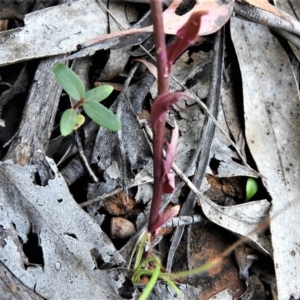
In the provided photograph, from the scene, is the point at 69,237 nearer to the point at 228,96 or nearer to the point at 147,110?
the point at 147,110

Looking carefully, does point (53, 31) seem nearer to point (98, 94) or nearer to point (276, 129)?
point (98, 94)

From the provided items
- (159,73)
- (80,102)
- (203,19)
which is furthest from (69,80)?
(203,19)

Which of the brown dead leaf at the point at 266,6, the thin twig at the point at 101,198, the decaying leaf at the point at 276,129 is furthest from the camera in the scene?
the brown dead leaf at the point at 266,6

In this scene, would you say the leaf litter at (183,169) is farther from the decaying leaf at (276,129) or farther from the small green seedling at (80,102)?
the small green seedling at (80,102)

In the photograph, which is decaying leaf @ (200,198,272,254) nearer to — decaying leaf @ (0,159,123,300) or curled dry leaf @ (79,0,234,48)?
decaying leaf @ (0,159,123,300)

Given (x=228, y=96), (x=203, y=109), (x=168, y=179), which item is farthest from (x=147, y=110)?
(x=168, y=179)

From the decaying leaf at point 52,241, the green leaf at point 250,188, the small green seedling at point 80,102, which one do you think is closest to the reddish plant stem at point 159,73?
the small green seedling at point 80,102

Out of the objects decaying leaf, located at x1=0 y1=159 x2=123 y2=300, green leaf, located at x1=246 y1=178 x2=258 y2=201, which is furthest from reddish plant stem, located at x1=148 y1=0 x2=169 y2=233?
green leaf, located at x1=246 y1=178 x2=258 y2=201
